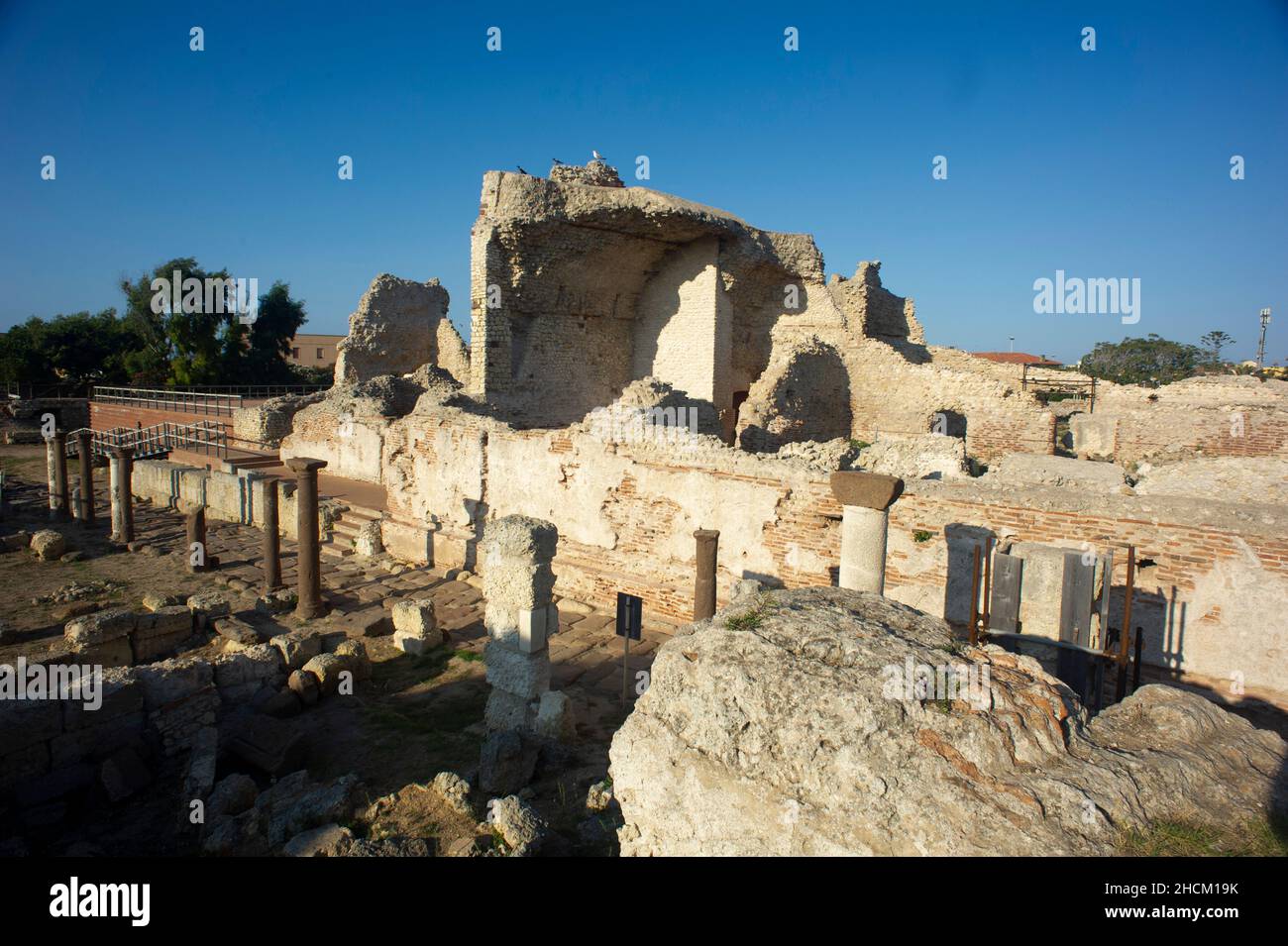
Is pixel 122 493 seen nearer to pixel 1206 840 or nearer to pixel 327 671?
pixel 327 671

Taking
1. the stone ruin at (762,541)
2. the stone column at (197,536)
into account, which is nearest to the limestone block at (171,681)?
the stone ruin at (762,541)

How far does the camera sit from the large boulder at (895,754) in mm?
2578

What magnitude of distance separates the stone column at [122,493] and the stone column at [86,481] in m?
1.60

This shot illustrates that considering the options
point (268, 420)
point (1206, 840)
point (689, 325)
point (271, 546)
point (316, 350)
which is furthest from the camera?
point (316, 350)

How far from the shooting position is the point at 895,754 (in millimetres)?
2771

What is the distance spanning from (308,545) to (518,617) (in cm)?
452

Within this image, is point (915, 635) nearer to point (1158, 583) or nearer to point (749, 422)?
point (1158, 583)

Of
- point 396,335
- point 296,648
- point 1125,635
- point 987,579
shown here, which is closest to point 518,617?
point 296,648

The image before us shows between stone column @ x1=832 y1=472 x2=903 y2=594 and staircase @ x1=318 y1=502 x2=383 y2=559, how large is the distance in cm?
923

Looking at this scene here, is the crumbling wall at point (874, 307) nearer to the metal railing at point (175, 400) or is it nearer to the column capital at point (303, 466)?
the column capital at point (303, 466)
